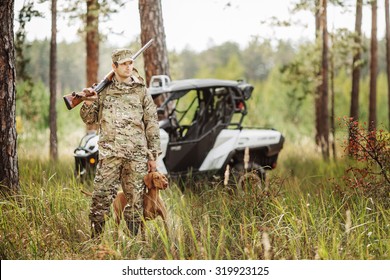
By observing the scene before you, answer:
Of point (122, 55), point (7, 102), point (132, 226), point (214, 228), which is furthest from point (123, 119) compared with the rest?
point (7, 102)

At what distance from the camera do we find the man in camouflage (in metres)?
4.86

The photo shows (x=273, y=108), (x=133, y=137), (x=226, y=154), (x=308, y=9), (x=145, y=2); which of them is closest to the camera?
(x=133, y=137)

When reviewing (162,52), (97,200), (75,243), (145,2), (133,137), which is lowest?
(75,243)

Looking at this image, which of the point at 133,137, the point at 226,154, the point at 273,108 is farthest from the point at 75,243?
the point at 273,108

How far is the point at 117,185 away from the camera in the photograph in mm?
5000

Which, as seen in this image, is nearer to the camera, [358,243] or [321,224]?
[358,243]

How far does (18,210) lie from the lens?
17.0ft

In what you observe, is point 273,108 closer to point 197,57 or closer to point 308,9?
point 308,9

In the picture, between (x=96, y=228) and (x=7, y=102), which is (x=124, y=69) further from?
Answer: (x=7, y=102)

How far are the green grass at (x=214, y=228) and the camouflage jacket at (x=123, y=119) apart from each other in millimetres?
628

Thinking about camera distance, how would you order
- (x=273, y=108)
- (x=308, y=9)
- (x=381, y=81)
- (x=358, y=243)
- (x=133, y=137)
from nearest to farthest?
1. (x=358, y=243)
2. (x=133, y=137)
3. (x=308, y=9)
4. (x=273, y=108)
5. (x=381, y=81)

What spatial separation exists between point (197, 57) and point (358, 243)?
1180 inches

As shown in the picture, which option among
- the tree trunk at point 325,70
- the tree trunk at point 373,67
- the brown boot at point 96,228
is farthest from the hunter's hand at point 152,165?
the tree trunk at point 373,67

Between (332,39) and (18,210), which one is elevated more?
(332,39)
